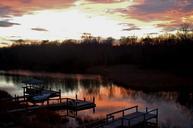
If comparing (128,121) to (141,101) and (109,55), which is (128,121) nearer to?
(141,101)

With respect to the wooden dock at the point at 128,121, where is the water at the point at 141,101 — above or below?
below

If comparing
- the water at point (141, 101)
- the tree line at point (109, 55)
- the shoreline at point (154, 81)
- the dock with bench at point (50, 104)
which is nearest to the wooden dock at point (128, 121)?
the water at point (141, 101)

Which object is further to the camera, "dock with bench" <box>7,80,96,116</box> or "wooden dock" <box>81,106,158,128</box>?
"dock with bench" <box>7,80,96,116</box>

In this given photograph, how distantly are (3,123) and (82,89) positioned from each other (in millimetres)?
23863

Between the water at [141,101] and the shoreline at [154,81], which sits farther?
the shoreline at [154,81]

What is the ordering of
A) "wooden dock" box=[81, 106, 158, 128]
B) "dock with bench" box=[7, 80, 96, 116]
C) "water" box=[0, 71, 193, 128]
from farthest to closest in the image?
"dock with bench" box=[7, 80, 96, 116]
"water" box=[0, 71, 193, 128]
"wooden dock" box=[81, 106, 158, 128]

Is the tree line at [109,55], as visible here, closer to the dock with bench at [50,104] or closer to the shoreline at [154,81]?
the shoreline at [154,81]

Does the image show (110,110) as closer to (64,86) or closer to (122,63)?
(64,86)

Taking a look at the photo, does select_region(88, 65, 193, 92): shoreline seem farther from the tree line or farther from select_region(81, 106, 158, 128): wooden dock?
select_region(81, 106, 158, 128): wooden dock

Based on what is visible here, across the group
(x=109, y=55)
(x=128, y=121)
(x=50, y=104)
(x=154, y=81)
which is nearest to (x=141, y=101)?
(x=50, y=104)

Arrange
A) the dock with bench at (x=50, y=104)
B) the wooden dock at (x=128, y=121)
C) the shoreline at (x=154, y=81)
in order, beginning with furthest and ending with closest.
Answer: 1. the shoreline at (x=154, y=81)
2. the dock with bench at (x=50, y=104)
3. the wooden dock at (x=128, y=121)

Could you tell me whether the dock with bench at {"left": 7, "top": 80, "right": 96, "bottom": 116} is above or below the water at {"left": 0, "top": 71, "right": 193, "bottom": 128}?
above

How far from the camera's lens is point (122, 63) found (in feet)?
276

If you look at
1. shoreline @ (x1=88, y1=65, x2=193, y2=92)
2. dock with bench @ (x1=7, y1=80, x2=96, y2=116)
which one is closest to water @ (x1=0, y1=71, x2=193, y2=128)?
dock with bench @ (x1=7, y1=80, x2=96, y2=116)
